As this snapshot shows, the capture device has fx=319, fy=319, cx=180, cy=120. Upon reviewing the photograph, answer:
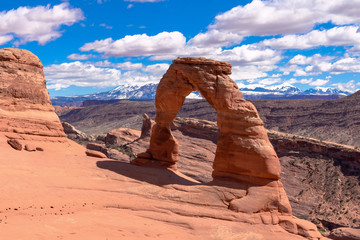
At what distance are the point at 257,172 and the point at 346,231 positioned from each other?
8690 millimetres

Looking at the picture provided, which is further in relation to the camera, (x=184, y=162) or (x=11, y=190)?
(x=184, y=162)

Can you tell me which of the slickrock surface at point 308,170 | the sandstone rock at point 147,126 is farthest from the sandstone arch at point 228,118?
the sandstone rock at point 147,126

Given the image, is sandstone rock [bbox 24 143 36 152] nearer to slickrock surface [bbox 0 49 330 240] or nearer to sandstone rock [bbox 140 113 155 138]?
slickrock surface [bbox 0 49 330 240]

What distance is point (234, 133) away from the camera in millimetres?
15742

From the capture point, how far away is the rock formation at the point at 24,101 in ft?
62.4

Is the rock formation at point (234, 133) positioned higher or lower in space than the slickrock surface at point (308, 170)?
higher

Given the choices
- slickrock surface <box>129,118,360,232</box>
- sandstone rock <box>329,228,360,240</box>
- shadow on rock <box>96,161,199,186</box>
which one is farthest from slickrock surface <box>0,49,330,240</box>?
slickrock surface <box>129,118,360,232</box>

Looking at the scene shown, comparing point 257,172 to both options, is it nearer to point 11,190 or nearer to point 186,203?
point 186,203

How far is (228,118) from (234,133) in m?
0.81

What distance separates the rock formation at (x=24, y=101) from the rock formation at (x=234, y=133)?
7921 millimetres

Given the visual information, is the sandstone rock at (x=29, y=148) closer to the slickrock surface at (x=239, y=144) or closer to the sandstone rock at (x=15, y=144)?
the sandstone rock at (x=15, y=144)

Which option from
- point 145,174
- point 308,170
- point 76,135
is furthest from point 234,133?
point 76,135

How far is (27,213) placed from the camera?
9.98 meters

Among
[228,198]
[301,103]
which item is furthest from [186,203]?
[301,103]
